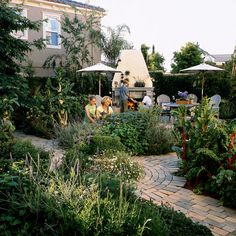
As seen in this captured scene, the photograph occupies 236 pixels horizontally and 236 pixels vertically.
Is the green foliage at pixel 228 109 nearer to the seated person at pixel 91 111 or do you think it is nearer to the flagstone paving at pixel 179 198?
the seated person at pixel 91 111

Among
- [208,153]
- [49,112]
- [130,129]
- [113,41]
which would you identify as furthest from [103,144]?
[113,41]

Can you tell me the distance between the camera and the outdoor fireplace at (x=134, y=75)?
14.8 m

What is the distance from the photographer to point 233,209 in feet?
12.6

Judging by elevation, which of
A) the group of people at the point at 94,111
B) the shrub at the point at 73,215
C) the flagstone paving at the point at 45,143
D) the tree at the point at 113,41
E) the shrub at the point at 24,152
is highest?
the tree at the point at 113,41

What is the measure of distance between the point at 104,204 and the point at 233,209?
2.28 metres

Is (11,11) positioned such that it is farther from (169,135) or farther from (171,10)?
(169,135)

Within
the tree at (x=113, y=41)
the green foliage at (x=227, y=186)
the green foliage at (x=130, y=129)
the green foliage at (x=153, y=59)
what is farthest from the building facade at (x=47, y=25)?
the green foliage at (x=227, y=186)

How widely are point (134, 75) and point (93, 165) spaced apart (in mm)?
11277

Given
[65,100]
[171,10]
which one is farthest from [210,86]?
[65,100]

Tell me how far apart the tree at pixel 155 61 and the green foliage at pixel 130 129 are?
18436mm

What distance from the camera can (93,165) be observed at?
4.65 m

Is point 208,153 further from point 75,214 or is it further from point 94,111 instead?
point 94,111

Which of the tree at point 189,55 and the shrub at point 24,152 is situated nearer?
the shrub at point 24,152

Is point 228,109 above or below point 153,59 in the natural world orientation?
below
